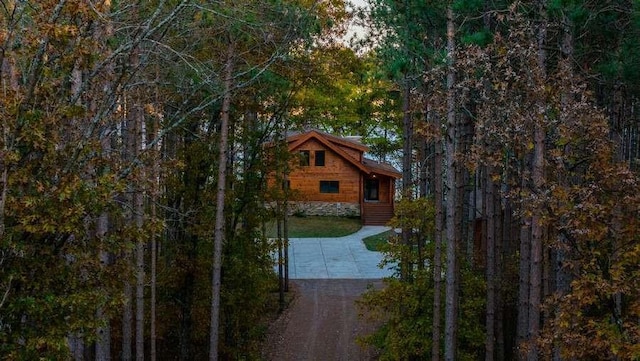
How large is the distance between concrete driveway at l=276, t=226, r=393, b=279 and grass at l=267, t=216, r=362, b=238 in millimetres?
877

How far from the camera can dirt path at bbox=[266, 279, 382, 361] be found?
19.6 m

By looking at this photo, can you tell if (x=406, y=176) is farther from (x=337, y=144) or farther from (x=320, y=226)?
(x=337, y=144)

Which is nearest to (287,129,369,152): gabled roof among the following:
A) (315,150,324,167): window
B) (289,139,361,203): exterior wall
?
(289,139,361,203): exterior wall

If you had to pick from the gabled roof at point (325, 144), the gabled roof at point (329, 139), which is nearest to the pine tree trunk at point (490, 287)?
the gabled roof at point (329, 139)

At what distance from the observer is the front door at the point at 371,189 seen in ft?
136

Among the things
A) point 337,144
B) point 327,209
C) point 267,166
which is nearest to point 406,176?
point 267,166

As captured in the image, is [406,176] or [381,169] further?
[381,169]

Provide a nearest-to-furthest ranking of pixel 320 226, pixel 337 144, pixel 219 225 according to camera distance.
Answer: pixel 219 225 < pixel 320 226 < pixel 337 144

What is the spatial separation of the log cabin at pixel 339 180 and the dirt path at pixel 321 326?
13618 millimetres

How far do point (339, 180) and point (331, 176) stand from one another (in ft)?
1.87

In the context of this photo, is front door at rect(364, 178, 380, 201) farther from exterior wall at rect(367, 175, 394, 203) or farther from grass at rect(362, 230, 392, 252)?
grass at rect(362, 230, 392, 252)

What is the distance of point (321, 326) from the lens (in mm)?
21797

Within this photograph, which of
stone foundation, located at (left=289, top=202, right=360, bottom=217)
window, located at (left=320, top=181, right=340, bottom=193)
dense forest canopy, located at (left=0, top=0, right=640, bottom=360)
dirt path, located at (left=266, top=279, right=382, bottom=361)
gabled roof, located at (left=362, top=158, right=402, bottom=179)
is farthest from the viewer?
window, located at (left=320, top=181, right=340, bottom=193)

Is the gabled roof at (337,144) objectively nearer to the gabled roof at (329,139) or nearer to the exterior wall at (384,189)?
the gabled roof at (329,139)
